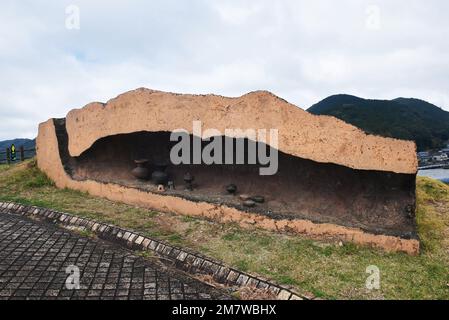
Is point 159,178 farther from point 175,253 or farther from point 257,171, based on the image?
point 175,253

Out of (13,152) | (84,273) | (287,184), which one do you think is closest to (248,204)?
(287,184)

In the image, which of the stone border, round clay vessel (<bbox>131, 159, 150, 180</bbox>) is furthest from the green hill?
the stone border

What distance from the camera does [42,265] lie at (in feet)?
16.4

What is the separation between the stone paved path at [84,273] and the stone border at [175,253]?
9.6 inches

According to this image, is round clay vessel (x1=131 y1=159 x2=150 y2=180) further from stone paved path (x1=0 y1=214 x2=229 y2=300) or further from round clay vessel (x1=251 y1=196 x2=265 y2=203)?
round clay vessel (x1=251 y1=196 x2=265 y2=203)

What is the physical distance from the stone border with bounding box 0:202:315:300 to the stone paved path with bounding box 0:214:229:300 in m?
0.24

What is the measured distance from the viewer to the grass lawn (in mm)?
4320

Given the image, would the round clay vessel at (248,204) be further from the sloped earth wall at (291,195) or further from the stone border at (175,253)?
the stone border at (175,253)

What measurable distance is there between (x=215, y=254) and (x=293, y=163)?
3.17 metres

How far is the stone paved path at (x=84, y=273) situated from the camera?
4215 mm

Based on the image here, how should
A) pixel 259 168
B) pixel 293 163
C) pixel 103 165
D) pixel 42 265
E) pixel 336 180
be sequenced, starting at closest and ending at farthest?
pixel 42 265 < pixel 336 180 < pixel 293 163 < pixel 259 168 < pixel 103 165

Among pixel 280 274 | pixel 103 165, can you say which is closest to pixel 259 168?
pixel 280 274
